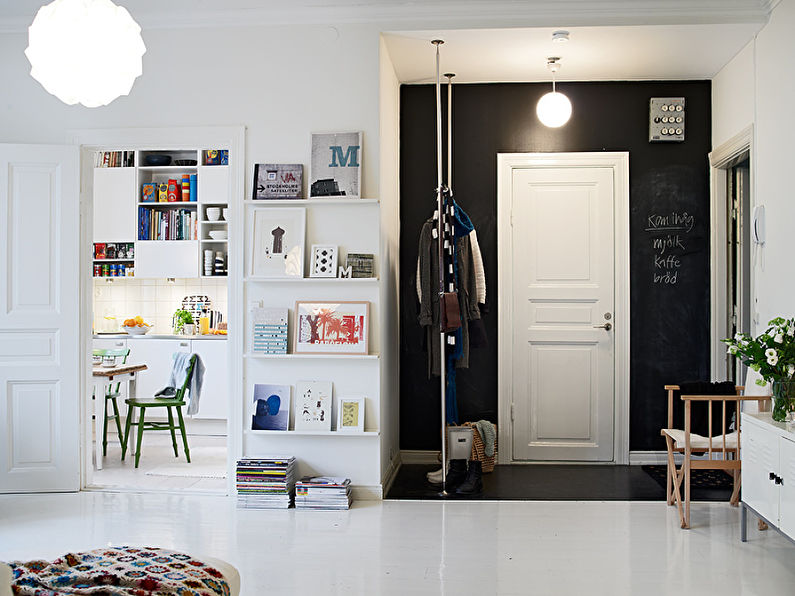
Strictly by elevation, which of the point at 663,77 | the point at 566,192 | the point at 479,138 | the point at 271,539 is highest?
the point at 663,77

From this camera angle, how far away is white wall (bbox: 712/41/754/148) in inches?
186

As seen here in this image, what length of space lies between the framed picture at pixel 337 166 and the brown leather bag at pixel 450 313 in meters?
0.85

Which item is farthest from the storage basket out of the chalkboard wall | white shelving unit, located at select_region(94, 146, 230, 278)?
white shelving unit, located at select_region(94, 146, 230, 278)

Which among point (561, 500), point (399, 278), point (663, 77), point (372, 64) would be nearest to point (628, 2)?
A: point (663, 77)

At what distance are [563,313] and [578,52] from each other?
6.04 ft

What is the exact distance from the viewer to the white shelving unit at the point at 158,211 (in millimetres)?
6934

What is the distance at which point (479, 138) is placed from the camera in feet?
18.3

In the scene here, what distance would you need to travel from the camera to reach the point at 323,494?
172 inches

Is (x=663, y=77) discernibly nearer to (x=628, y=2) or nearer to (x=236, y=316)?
(x=628, y=2)

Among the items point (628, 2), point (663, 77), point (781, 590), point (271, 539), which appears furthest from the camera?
point (663, 77)

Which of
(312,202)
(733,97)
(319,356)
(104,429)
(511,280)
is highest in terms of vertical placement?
(733,97)

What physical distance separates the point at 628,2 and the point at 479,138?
4.96ft

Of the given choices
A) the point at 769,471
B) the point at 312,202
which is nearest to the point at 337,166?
the point at 312,202

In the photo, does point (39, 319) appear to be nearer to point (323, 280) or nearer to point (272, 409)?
point (272, 409)
